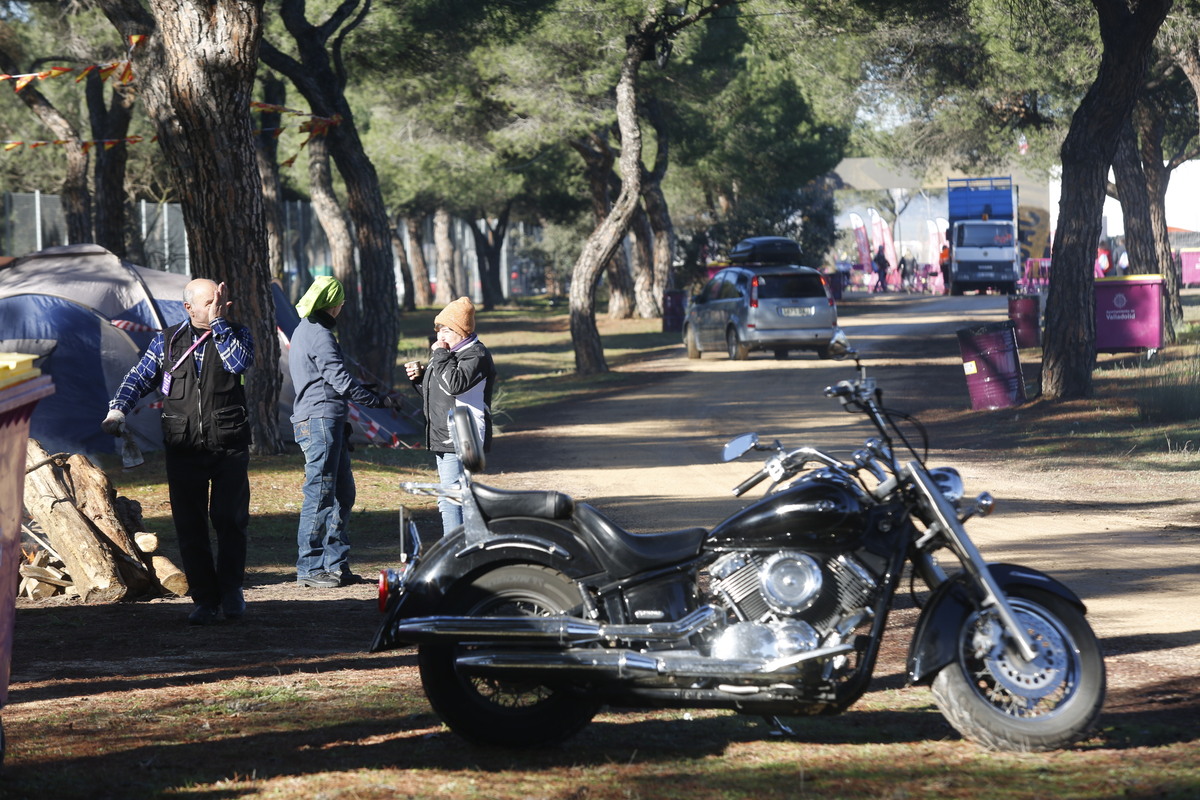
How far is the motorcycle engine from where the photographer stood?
16.3ft

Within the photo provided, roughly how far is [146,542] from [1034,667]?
18.9 ft

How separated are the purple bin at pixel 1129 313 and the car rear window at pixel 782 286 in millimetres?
5146

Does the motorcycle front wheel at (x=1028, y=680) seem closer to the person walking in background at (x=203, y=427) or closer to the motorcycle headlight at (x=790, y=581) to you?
the motorcycle headlight at (x=790, y=581)

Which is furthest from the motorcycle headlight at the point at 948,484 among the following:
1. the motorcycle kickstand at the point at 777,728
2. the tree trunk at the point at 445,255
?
the tree trunk at the point at 445,255

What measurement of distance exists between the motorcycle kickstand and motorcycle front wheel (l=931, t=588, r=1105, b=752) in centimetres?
64

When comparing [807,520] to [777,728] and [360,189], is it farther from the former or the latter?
[360,189]

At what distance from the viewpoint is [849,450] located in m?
14.8

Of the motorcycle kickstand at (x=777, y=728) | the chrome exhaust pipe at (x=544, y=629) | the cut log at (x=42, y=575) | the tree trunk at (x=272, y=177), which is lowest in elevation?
the motorcycle kickstand at (x=777, y=728)

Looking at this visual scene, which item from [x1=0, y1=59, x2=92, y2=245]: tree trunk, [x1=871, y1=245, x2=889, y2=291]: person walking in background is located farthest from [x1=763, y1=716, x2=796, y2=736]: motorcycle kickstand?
[x1=871, y1=245, x2=889, y2=291]: person walking in background

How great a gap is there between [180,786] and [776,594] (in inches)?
88.1

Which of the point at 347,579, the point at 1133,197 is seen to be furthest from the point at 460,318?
the point at 1133,197

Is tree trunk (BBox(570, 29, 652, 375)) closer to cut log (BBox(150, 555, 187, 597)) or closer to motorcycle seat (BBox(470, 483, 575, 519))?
cut log (BBox(150, 555, 187, 597))

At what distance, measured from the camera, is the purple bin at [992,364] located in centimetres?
1806

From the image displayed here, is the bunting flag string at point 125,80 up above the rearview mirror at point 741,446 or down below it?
above
